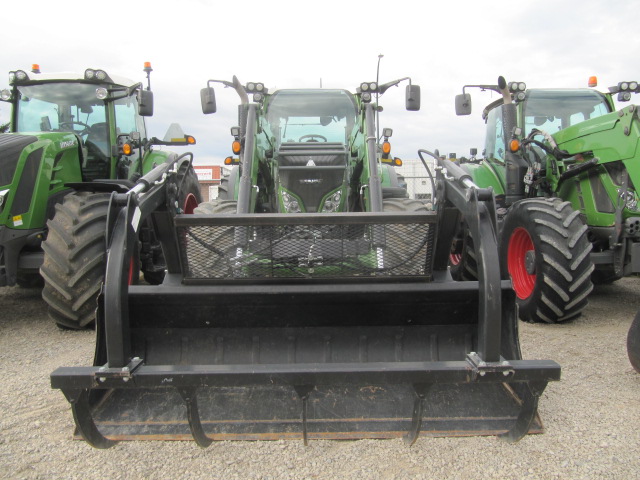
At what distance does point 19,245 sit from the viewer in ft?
14.9

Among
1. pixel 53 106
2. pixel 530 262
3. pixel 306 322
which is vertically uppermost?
pixel 53 106

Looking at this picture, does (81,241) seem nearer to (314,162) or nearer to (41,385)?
(41,385)

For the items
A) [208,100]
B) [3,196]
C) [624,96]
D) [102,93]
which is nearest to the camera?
[3,196]

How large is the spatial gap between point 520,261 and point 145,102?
14.6ft

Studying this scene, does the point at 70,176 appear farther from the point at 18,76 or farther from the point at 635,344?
the point at 635,344

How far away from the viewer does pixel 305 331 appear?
2816 mm

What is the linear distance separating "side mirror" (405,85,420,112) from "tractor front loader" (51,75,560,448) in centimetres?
216

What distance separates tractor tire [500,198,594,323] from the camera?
14.5 feet

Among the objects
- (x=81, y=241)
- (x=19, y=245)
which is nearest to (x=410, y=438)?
(x=81, y=241)

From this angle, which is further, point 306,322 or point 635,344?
point 635,344

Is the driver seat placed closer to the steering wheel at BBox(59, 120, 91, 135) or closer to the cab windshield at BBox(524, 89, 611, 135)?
the steering wheel at BBox(59, 120, 91, 135)

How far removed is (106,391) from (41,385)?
124 cm

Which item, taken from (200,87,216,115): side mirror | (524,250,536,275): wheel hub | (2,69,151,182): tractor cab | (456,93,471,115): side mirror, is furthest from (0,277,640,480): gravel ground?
(456,93,471,115): side mirror

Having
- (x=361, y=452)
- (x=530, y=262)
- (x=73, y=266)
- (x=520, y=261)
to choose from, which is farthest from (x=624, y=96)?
(x=73, y=266)
